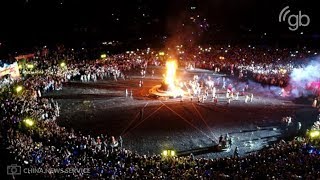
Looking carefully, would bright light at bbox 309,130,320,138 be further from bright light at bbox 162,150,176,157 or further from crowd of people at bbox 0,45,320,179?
bright light at bbox 162,150,176,157


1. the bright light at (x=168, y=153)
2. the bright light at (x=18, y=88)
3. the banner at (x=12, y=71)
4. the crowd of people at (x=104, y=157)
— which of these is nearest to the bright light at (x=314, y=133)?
the crowd of people at (x=104, y=157)

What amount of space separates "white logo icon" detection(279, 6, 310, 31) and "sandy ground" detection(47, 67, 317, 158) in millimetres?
31767

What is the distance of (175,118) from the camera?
28750 mm

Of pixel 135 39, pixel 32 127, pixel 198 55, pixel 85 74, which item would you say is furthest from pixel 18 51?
pixel 32 127

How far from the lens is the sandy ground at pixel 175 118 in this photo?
24.5 meters

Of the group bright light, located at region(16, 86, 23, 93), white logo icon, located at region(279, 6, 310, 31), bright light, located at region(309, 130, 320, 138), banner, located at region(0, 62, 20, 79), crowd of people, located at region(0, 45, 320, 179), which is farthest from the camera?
white logo icon, located at region(279, 6, 310, 31)

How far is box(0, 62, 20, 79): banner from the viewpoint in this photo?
36.1 meters

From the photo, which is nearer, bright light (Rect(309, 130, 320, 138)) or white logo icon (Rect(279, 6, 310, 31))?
bright light (Rect(309, 130, 320, 138))

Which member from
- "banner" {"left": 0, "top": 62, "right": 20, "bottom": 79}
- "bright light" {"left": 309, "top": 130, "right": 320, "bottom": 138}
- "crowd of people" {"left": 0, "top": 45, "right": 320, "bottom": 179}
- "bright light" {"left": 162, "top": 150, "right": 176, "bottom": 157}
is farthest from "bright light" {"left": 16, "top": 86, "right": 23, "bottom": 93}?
"bright light" {"left": 309, "top": 130, "right": 320, "bottom": 138}

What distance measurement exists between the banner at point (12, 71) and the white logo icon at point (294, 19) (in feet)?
159

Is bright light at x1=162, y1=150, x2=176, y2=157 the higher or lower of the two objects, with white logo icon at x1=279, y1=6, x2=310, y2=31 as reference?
lower

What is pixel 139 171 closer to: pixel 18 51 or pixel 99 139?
pixel 99 139

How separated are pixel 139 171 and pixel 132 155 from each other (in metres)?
2.70

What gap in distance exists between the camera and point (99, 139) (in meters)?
23.3
